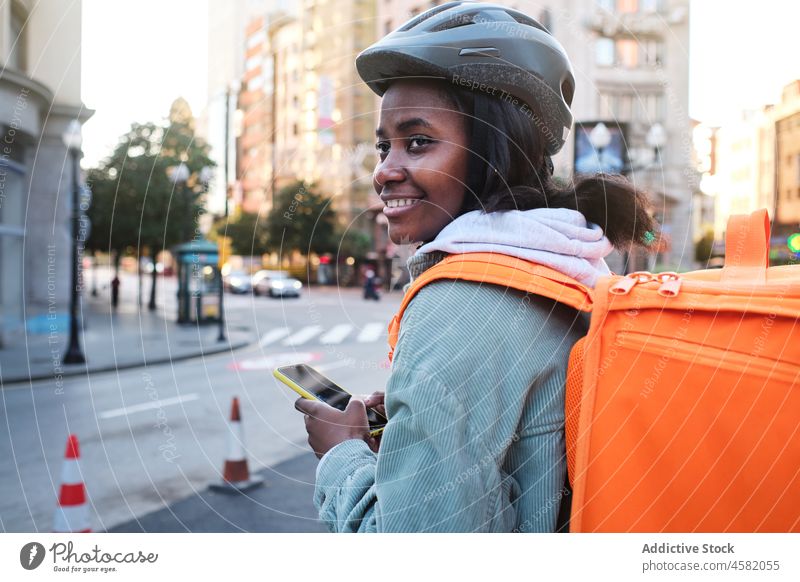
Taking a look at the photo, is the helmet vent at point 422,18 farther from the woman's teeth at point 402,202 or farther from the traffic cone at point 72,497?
the traffic cone at point 72,497

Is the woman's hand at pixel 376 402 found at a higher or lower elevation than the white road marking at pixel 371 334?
higher

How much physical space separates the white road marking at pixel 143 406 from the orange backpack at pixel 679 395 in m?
7.01

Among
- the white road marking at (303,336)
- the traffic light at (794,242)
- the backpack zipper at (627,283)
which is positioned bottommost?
the white road marking at (303,336)

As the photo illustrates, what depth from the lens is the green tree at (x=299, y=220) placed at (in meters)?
2.07

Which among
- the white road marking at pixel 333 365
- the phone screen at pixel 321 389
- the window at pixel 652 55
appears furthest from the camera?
the white road marking at pixel 333 365

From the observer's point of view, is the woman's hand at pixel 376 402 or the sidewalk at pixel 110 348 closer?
the woman's hand at pixel 376 402

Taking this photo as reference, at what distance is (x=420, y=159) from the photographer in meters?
1.28

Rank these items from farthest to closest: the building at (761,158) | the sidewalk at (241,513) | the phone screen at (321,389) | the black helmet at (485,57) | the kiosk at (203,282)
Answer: the kiosk at (203,282)
the sidewalk at (241,513)
the building at (761,158)
the phone screen at (321,389)
the black helmet at (485,57)

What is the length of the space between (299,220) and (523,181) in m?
0.93

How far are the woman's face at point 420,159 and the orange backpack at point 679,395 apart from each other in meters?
0.21

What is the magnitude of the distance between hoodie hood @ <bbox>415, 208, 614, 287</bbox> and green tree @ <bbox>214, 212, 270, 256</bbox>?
3.44 ft

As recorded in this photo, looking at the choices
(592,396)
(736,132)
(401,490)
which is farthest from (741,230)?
(736,132)

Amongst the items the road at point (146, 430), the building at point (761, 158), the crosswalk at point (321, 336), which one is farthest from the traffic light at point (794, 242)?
the crosswalk at point (321, 336)

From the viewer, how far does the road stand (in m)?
4.57
